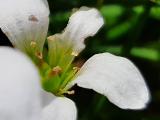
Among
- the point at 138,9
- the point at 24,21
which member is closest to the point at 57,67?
the point at 24,21

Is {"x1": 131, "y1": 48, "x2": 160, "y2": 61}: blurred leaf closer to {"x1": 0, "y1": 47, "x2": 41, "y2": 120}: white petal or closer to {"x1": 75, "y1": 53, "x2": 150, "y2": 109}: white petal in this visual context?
{"x1": 75, "y1": 53, "x2": 150, "y2": 109}: white petal

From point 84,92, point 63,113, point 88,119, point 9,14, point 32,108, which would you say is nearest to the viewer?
point 32,108

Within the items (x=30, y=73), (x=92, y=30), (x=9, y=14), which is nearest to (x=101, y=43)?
(x=92, y=30)

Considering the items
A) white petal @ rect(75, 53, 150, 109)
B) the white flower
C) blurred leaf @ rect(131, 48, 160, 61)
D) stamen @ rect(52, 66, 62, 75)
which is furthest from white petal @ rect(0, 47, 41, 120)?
blurred leaf @ rect(131, 48, 160, 61)

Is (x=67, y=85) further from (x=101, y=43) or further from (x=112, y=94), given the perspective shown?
(x=101, y=43)

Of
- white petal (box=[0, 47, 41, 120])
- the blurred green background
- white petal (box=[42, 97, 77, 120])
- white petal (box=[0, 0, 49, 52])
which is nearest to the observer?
white petal (box=[0, 47, 41, 120])

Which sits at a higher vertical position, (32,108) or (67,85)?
(32,108)
